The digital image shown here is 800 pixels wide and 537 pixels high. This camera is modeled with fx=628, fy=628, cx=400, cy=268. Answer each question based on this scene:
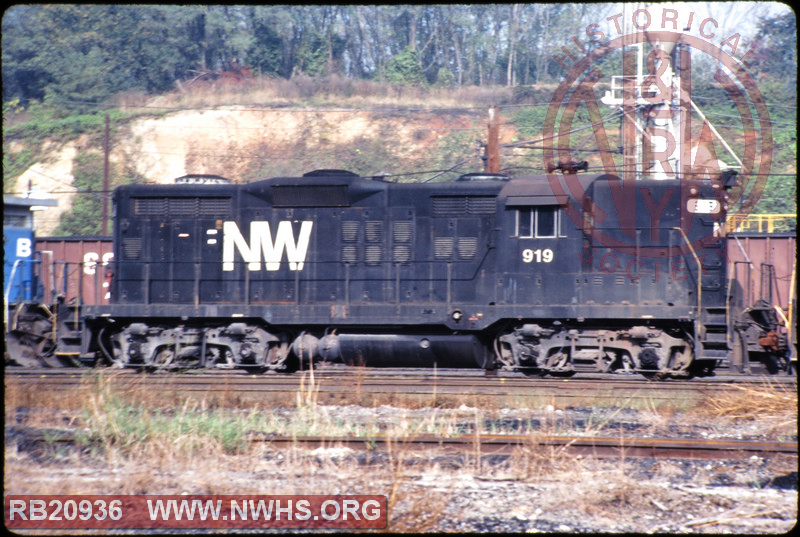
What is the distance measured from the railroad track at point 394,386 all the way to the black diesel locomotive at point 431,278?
0.40 metres

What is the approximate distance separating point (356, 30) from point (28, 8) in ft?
79.2

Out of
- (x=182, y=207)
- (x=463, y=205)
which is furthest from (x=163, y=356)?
(x=463, y=205)

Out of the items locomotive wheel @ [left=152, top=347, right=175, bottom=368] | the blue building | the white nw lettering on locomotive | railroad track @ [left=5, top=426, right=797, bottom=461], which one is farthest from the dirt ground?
the blue building

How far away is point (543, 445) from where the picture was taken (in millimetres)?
6668

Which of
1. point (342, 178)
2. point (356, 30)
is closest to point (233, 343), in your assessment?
point (342, 178)

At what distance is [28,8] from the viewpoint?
42969 mm

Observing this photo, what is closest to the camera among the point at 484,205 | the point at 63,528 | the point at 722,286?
the point at 63,528

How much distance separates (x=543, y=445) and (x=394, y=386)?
163 inches

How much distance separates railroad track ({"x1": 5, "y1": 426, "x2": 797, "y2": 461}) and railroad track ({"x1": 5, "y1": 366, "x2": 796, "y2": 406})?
1.81m

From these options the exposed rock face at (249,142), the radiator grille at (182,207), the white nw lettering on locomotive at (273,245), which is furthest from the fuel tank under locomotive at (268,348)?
the exposed rock face at (249,142)

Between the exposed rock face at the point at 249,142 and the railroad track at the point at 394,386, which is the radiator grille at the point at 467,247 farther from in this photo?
the exposed rock face at the point at 249,142

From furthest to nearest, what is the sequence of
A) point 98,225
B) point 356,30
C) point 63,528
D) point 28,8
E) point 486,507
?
point 356,30 → point 28,8 → point 98,225 → point 486,507 → point 63,528

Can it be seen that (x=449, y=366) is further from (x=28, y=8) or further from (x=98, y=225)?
(x=28, y=8)

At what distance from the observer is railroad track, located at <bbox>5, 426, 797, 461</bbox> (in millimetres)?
6691
